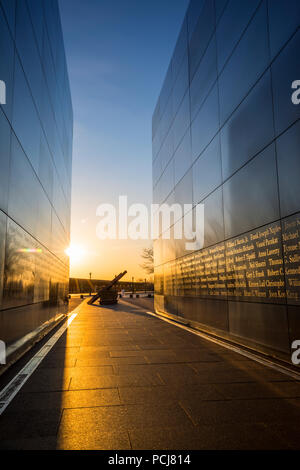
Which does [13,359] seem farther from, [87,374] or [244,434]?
[244,434]

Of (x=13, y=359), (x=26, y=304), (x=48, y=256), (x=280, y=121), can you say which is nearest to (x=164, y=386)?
(x=13, y=359)

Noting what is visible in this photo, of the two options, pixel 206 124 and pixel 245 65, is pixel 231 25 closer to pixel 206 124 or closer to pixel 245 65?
pixel 245 65

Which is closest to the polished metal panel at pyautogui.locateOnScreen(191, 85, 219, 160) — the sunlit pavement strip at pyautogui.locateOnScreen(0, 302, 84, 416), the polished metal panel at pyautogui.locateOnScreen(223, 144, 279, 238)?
the polished metal panel at pyautogui.locateOnScreen(223, 144, 279, 238)

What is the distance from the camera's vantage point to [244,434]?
3.80 m

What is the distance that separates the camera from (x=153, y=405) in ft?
15.7

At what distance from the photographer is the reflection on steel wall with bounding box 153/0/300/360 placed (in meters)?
7.56

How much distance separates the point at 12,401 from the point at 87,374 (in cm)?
173

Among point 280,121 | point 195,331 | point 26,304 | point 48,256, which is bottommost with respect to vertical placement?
point 195,331

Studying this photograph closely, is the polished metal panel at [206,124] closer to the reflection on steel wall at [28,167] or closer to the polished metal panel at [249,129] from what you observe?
the polished metal panel at [249,129]

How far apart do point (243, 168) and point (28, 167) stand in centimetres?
579

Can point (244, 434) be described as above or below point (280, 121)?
below

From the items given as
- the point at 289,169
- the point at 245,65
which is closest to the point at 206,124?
the point at 245,65

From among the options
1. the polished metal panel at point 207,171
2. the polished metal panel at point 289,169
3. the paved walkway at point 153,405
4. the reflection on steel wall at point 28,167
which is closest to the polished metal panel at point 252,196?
the polished metal panel at point 289,169

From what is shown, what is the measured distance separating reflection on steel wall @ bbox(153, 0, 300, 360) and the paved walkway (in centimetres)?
183
